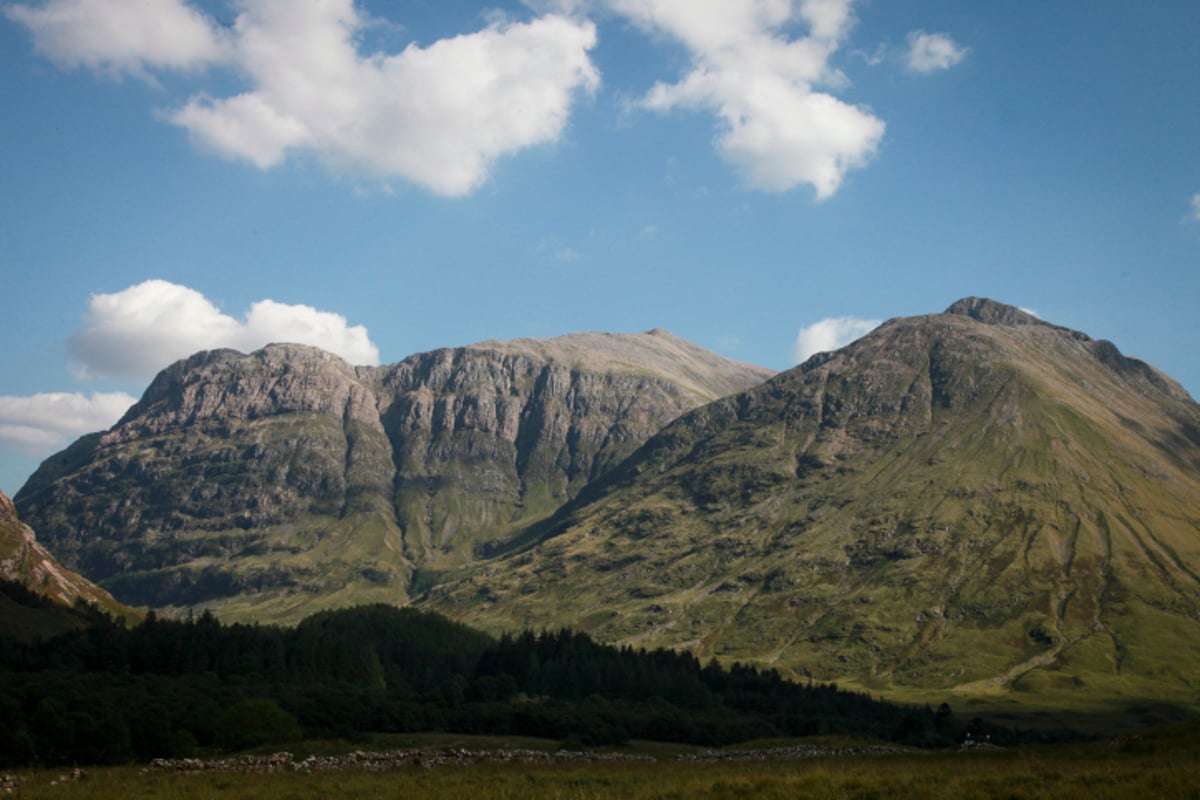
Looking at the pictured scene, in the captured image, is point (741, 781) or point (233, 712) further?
point (233, 712)

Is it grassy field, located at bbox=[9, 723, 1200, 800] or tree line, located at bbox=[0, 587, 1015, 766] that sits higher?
grassy field, located at bbox=[9, 723, 1200, 800]

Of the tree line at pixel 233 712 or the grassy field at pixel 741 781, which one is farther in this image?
the tree line at pixel 233 712

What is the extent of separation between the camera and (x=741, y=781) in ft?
132

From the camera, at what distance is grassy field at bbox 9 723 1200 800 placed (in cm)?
3591

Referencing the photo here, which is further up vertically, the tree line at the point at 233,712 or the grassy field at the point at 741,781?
the grassy field at the point at 741,781

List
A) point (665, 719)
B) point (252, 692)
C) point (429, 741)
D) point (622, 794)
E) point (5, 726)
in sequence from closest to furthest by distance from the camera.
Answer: point (622, 794), point (5, 726), point (429, 741), point (252, 692), point (665, 719)

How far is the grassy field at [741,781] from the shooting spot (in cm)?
3591

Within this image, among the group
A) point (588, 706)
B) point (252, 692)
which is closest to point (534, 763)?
point (252, 692)

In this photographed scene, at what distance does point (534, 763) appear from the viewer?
73.6m

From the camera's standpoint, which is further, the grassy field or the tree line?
the tree line

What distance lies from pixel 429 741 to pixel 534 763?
3909cm

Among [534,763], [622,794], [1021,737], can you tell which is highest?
[622,794]

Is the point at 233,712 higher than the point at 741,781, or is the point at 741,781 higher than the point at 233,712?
the point at 741,781

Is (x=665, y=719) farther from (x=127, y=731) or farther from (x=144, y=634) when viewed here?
(x=144, y=634)
